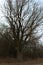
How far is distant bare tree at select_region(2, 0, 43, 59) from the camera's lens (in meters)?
29.5

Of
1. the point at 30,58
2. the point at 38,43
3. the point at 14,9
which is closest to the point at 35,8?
the point at 14,9

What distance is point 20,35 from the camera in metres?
29.8

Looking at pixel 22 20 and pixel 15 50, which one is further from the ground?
pixel 22 20

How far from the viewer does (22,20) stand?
29984 mm

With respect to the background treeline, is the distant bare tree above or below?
above

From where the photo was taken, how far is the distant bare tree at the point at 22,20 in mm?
29516

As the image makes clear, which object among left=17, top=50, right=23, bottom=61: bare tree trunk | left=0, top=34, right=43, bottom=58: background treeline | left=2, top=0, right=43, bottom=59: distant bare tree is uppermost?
left=2, top=0, right=43, bottom=59: distant bare tree

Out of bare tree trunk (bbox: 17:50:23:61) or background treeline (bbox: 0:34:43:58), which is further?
background treeline (bbox: 0:34:43:58)

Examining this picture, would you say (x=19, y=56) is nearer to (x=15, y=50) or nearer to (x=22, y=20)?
(x=15, y=50)

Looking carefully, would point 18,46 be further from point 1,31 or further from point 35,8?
point 35,8

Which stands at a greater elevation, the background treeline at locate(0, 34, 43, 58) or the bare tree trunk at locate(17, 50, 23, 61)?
the background treeline at locate(0, 34, 43, 58)

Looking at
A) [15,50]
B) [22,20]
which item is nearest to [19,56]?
[15,50]

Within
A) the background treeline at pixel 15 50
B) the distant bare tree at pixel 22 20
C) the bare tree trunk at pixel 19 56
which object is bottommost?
the bare tree trunk at pixel 19 56

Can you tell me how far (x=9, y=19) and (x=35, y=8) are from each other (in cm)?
370
